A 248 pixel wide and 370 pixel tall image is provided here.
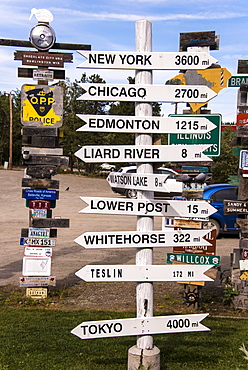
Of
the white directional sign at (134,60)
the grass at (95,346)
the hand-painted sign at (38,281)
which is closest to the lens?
the white directional sign at (134,60)

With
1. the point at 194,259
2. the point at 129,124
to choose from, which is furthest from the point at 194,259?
the point at 129,124

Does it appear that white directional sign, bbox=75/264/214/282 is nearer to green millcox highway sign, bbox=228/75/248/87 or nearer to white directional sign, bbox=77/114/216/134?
white directional sign, bbox=77/114/216/134

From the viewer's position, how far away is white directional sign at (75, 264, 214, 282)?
4312 millimetres

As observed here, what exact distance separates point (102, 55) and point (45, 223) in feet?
15.1

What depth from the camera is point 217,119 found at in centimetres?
727

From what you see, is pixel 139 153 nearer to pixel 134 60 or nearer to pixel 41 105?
pixel 134 60

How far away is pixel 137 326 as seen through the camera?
435cm

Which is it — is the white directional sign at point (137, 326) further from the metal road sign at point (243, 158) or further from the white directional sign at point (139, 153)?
the metal road sign at point (243, 158)

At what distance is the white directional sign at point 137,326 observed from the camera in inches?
168

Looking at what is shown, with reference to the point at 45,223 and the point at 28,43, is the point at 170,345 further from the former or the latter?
the point at 28,43

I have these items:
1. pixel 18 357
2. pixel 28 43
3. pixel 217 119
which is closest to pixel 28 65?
pixel 28 43

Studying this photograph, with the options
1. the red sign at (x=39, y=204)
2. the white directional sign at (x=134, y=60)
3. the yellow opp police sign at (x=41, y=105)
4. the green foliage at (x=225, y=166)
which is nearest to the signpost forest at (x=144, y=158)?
the white directional sign at (x=134, y=60)

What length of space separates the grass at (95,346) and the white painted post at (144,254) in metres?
0.50

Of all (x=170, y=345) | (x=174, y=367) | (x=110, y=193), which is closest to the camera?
(x=174, y=367)
